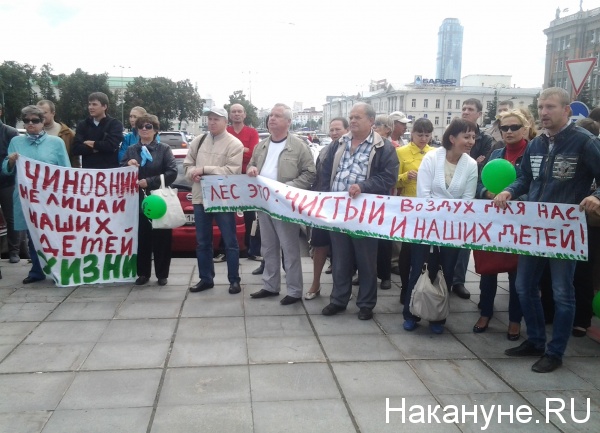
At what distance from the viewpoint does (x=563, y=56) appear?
9494 cm

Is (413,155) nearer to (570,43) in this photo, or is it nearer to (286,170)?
Result: (286,170)

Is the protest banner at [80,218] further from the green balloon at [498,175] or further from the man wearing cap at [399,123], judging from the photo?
the green balloon at [498,175]

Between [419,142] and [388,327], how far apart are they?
2279mm

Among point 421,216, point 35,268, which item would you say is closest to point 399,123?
point 421,216

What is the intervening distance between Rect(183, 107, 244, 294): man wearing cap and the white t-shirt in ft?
1.09

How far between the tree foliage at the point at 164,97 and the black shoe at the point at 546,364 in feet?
202

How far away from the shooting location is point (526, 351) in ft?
14.5

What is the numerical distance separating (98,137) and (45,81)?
6015cm

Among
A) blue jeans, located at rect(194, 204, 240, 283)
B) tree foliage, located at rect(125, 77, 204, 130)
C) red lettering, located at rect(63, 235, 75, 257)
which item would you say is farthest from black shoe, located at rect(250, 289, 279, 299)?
tree foliage, located at rect(125, 77, 204, 130)

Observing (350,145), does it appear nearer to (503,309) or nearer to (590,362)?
(503,309)

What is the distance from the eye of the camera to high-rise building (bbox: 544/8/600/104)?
86669 mm

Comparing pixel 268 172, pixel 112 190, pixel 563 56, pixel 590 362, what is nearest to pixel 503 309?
pixel 590 362

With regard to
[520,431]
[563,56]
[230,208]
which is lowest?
[520,431]

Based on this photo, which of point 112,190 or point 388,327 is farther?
point 112,190
